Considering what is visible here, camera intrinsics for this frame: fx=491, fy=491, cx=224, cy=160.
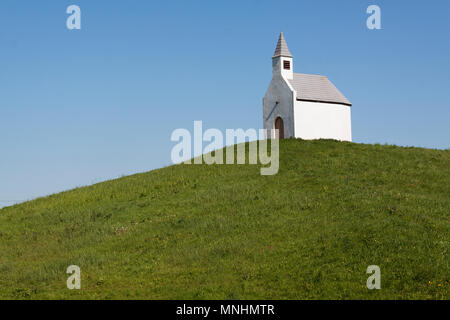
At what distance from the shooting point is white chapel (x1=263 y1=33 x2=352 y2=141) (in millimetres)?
45812

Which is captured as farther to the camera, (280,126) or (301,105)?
(280,126)

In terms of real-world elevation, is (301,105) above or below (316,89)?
below

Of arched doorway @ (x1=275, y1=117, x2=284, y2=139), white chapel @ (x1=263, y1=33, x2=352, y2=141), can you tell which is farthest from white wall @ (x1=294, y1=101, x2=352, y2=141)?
arched doorway @ (x1=275, y1=117, x2=284, y2=139)

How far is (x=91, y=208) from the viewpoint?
112 feet

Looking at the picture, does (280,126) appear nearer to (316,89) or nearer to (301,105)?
(301,105)

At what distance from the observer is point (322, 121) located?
4716 centimetres

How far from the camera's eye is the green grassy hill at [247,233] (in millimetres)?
19672

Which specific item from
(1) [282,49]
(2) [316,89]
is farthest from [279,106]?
(1) [282,49]

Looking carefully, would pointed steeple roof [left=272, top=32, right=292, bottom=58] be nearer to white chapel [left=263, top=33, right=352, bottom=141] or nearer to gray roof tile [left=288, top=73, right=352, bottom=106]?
white chapel [left=263, top=33, right=352, bottom=141]

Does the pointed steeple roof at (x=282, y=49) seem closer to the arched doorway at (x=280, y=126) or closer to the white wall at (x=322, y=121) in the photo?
the white wall at (x=322, y=121)

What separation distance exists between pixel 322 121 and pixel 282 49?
809 centimetres

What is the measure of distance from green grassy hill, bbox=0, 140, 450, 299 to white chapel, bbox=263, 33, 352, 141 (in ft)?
17.8
